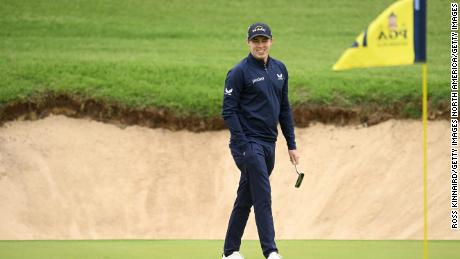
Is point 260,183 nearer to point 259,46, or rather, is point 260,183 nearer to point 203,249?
point 259,46

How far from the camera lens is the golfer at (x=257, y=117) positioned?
1027 cm

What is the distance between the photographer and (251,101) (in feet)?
34.2

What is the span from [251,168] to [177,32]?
21.2 metres

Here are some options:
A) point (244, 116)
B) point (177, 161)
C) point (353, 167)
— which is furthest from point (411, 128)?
point (244, 116)

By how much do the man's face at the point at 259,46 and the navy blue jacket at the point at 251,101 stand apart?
0.07 meters

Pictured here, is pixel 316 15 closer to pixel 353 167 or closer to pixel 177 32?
pixel 177 32

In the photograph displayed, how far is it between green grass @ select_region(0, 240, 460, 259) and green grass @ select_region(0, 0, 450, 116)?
31.7 feet

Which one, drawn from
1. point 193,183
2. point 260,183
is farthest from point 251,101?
point 193,183

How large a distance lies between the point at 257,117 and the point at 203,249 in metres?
2.47

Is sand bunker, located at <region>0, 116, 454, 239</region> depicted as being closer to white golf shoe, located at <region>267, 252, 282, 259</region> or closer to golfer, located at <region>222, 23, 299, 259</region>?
golfer, located at <region>222, 23, 299, 259</region>

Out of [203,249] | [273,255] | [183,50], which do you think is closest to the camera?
[273,255]

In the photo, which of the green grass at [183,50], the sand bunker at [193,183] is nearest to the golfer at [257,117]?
the sand bunker at [193,183]

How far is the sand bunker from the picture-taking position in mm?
19969

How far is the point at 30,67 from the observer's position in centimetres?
2378
